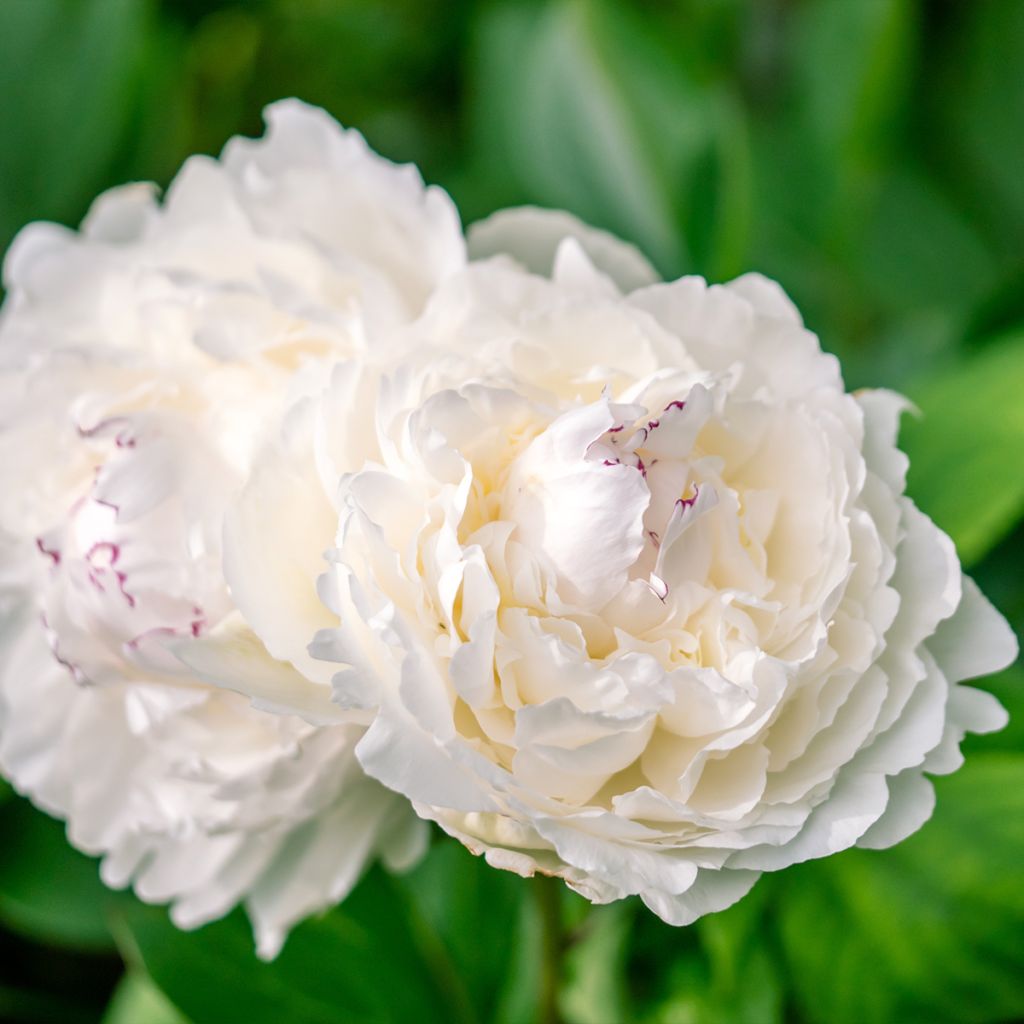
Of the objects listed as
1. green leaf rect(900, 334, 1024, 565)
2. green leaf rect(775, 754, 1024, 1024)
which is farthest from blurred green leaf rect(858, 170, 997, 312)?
green leaf rect(775, 754, 1024, 1024)

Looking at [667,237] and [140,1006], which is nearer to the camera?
[140,1006]

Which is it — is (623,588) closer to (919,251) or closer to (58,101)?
(58,101)

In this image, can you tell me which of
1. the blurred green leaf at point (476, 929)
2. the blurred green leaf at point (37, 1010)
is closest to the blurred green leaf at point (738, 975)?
the blurred green leaf at point (476, 929)

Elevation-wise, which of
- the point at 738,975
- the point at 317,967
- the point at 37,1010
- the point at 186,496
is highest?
the point at 186,496

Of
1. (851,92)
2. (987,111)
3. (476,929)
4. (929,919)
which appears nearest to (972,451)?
(929,919)

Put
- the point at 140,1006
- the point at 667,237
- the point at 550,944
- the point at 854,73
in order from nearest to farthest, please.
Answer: the point at 550,944
the point at 140,1006
the point at 667,237
the point at 854,73

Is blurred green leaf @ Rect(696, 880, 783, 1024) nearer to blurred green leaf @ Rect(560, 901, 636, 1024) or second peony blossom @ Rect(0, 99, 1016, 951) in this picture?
blurred green leaf @ Rect(560, 901, 636, 1024)

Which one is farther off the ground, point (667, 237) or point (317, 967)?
point (667, 237)
